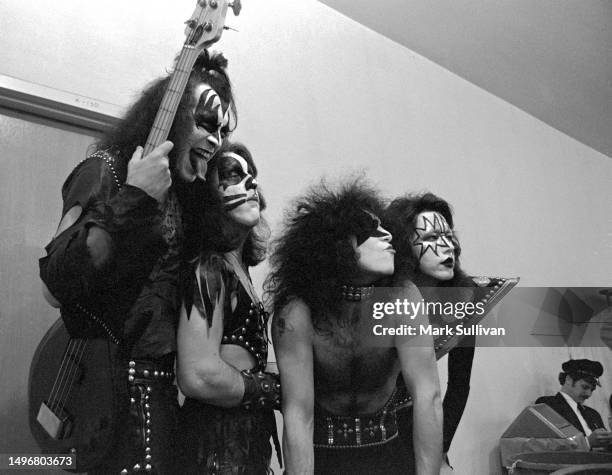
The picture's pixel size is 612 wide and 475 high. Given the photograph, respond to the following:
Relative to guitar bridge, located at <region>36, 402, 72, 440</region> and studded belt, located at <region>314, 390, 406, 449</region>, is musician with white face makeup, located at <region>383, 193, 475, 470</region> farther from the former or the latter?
guitar bridge, located at <region>36, 402, 72, 440</region>

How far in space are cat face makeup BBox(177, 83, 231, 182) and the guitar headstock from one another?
54 mm

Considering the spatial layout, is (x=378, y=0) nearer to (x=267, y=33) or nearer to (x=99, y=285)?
(x=267, y=33)

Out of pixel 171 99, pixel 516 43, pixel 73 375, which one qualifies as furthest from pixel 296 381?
pixel 516 43

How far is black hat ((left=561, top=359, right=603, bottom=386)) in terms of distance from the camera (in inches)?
39.8

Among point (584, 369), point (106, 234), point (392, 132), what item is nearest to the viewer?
point (106, 234)

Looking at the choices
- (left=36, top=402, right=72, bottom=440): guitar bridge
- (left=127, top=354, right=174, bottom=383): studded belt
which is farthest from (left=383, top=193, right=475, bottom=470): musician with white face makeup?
(left=36, top=402, right=72, bottom=440): guitar bridge

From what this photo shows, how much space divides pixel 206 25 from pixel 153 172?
0.22 metres

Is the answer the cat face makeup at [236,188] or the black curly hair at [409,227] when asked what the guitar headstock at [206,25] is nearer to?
the cat face makeup at [236,188]

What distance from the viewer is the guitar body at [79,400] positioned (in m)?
0.78

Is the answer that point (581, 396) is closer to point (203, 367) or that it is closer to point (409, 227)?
point (409, 227)

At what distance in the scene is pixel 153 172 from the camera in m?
0.81

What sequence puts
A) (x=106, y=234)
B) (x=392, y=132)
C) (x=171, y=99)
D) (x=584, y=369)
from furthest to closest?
(x=392, y=132) → (x=584, y=369) → (x=171, y=99) → (x=106, y=234)

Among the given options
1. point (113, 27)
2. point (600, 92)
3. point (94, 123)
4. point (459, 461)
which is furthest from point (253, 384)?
point (600, 92)

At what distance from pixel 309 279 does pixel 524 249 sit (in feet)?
1.20
